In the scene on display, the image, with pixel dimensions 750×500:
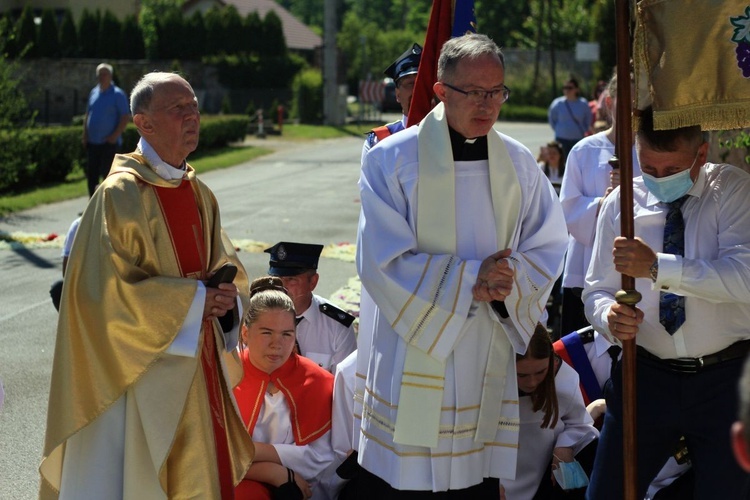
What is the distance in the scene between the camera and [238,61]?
47938 millimetres

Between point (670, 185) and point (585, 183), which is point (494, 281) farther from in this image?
point (585, 183)

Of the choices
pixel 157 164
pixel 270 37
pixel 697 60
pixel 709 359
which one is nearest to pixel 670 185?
pixel 697 60

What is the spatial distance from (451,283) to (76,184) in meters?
17.2

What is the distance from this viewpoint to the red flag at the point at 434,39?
5.08 m

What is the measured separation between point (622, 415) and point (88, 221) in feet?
7.09

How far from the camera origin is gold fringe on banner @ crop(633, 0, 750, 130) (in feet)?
12.3

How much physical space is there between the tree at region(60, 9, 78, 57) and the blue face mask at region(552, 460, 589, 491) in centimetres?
4361

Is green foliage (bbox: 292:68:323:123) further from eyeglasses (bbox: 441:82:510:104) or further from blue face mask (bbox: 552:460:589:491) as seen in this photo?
eyeglasses (bbox: 441:82:510:104)

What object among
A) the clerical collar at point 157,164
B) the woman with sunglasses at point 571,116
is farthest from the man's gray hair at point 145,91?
the woman with sunglasses at point 571,116

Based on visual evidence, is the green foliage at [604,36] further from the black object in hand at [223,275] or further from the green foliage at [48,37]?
the black object in hand at [223,275]

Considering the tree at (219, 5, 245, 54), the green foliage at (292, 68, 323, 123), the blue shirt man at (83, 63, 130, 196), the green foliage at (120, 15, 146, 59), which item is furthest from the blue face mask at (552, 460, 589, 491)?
the tree at (219, 5, 245, 54)

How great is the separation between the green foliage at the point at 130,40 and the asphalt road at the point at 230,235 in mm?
21829

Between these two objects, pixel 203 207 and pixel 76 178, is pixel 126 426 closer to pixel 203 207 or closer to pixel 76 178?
pixel 203 207

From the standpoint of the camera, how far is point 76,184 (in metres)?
20.1
